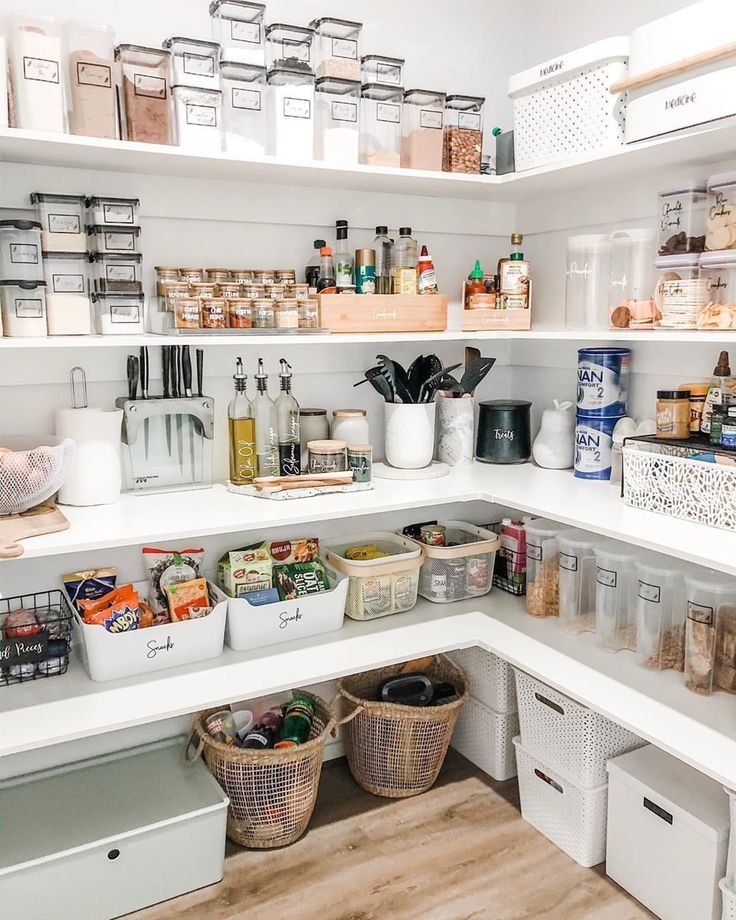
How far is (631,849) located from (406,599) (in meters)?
0.86

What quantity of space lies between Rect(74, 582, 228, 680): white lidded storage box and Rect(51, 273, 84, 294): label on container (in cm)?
77

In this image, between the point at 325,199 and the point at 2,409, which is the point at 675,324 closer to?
the point at 325,199

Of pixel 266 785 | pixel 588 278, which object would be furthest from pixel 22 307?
pixel 588 278

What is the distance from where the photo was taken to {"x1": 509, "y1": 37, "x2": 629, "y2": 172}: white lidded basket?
195 centimetres

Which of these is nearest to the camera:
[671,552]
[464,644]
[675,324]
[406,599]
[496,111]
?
[671,552]

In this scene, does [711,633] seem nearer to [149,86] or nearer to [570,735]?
[570,735]

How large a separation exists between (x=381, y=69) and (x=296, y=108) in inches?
11.5

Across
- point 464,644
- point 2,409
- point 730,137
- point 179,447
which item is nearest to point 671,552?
point 464,644

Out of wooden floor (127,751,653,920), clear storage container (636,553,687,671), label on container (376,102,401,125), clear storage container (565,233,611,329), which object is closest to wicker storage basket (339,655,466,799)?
wooden floor (127,751,653,920)

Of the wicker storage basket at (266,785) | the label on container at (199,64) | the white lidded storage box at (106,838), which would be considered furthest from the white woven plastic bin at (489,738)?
the label on container at (199,64)

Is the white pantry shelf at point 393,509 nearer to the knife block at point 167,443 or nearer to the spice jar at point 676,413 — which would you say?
the knife block at point 167,443

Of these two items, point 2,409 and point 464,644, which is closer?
point 2,409

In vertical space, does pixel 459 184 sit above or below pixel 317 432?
above

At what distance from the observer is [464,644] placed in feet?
7.47
